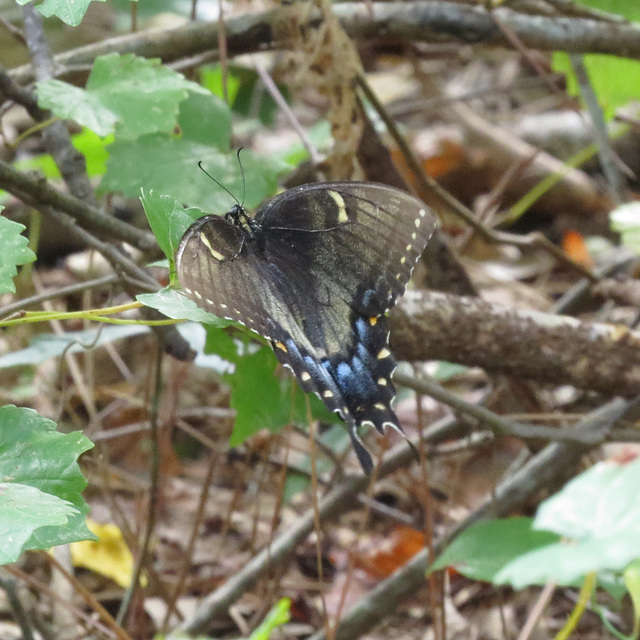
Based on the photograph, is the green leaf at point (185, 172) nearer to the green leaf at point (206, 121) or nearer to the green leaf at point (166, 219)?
the green leaf at point (206, 121)

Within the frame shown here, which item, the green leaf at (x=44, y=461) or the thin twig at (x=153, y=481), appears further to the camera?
the thin twig at (x=153, y=481)

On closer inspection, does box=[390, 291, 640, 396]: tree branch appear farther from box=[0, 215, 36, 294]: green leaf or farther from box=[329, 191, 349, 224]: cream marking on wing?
box=[0, 215, 36, 294]: green leaf

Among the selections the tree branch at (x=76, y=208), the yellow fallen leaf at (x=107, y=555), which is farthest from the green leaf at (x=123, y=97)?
the yellow fallen leaf at (x=107, y=555)

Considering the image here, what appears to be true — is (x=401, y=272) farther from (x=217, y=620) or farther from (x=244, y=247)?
(x=217, y=620)

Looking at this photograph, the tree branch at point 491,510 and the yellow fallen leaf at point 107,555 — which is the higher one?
the tree branch at point 491,510

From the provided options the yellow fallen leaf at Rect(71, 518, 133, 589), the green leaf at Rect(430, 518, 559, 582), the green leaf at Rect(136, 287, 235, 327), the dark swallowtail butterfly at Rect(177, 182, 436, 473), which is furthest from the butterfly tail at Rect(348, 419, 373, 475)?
the yellow fallen leaf at Rect(71, 518, 133, 589)

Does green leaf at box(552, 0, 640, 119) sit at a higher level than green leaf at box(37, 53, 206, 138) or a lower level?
lower
